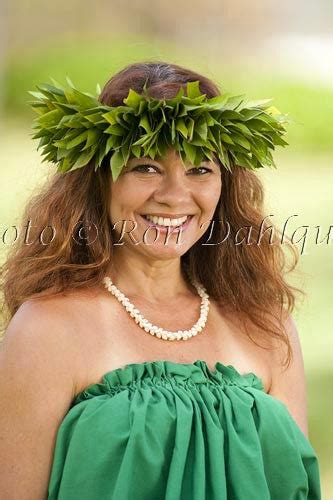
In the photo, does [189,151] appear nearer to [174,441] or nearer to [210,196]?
[210,196]

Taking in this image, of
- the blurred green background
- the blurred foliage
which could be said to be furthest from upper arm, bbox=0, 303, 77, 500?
the blurred foliage

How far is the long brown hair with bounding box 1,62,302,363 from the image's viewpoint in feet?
9.23

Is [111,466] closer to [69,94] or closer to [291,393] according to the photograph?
[291,393]

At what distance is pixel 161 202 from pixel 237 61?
6.73 meters

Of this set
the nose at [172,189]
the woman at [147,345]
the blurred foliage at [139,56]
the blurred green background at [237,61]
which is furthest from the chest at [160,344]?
the blurred foliage at [139,56]

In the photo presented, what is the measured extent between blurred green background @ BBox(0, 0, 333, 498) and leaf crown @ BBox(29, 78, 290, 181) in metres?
3.97

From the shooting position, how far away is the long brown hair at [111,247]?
2814 mm

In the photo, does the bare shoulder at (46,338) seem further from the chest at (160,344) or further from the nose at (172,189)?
the nose at (172,189)

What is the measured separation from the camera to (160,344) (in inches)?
111

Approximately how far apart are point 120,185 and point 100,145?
0.11m

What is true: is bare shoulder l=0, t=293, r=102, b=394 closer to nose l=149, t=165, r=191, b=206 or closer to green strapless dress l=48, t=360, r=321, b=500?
green strapless dress l=48, t=360, r=321, b=500

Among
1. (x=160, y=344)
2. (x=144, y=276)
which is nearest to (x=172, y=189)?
(x=144, y=276)

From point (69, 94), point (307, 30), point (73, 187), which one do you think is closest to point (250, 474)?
point (73, 187)

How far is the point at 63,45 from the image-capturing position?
884cm
